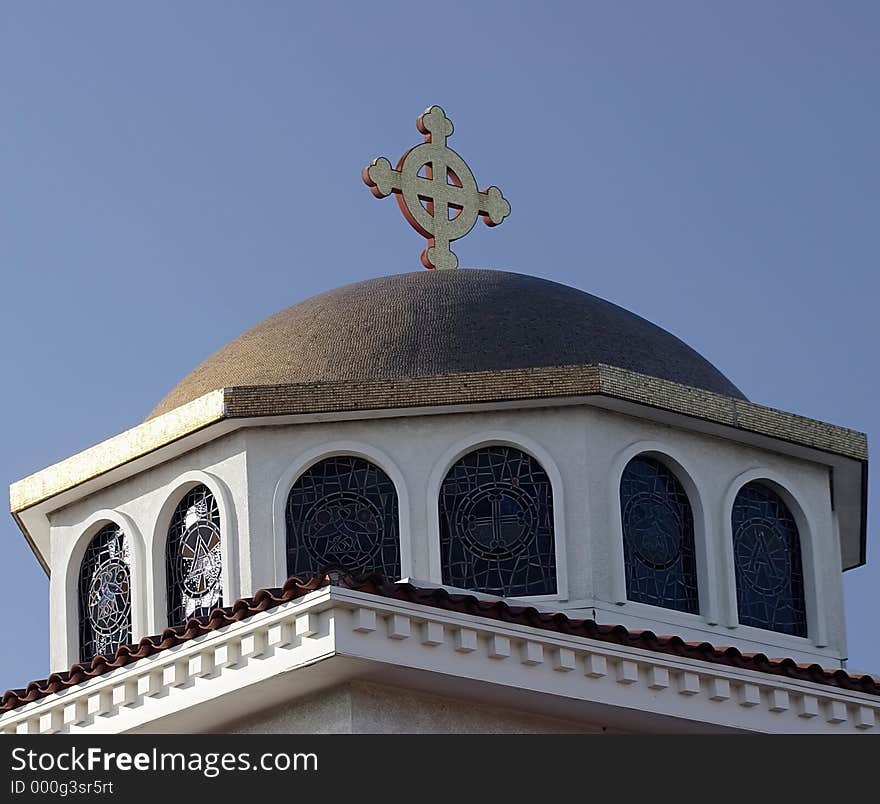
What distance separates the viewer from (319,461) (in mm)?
16453

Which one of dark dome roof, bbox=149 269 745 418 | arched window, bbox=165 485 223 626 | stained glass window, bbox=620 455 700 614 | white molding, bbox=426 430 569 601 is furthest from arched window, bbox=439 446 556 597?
arched window, bbox=165 485 223 626

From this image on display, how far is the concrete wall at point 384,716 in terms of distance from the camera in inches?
527

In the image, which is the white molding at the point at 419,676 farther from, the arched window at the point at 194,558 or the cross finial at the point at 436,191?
the cross finial at the point at 436,191

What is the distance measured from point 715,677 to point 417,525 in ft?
9.74

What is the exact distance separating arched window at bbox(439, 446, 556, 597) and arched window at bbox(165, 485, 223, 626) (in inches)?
65.8

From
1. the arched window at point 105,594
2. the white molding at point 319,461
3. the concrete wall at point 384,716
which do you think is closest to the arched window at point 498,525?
the white molding at point 319,461

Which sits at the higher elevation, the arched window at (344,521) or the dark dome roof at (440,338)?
the dark dome roof at (440,338)

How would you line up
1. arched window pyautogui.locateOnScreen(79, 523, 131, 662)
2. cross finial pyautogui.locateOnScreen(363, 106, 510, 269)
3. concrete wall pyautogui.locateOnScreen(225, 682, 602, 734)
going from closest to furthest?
concrete wall pyautogui.locateOnScreen(225, 682, 602, 734) < arched window pyautogui.locateOnScreen(79, 523, 131, 662) < cross finial pyautogui.locateOnScreen(363, 106, 510, 269)

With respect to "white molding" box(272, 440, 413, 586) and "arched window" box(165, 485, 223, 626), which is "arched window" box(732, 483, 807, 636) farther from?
"arched window" box(165, 485, 223, 626)

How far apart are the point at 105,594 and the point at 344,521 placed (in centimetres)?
216

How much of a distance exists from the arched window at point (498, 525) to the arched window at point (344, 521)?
41 centimetres

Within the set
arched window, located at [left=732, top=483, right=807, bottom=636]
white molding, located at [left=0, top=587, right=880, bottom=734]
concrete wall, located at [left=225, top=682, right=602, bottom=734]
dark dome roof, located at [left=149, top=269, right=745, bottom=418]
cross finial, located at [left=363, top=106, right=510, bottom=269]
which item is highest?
cross finial, located at [left=363, top=106, right=510, bottom=269]

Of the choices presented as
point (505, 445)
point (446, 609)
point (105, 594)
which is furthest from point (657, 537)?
point (105, 594)

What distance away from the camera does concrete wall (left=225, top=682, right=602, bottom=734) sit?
13383 mm
